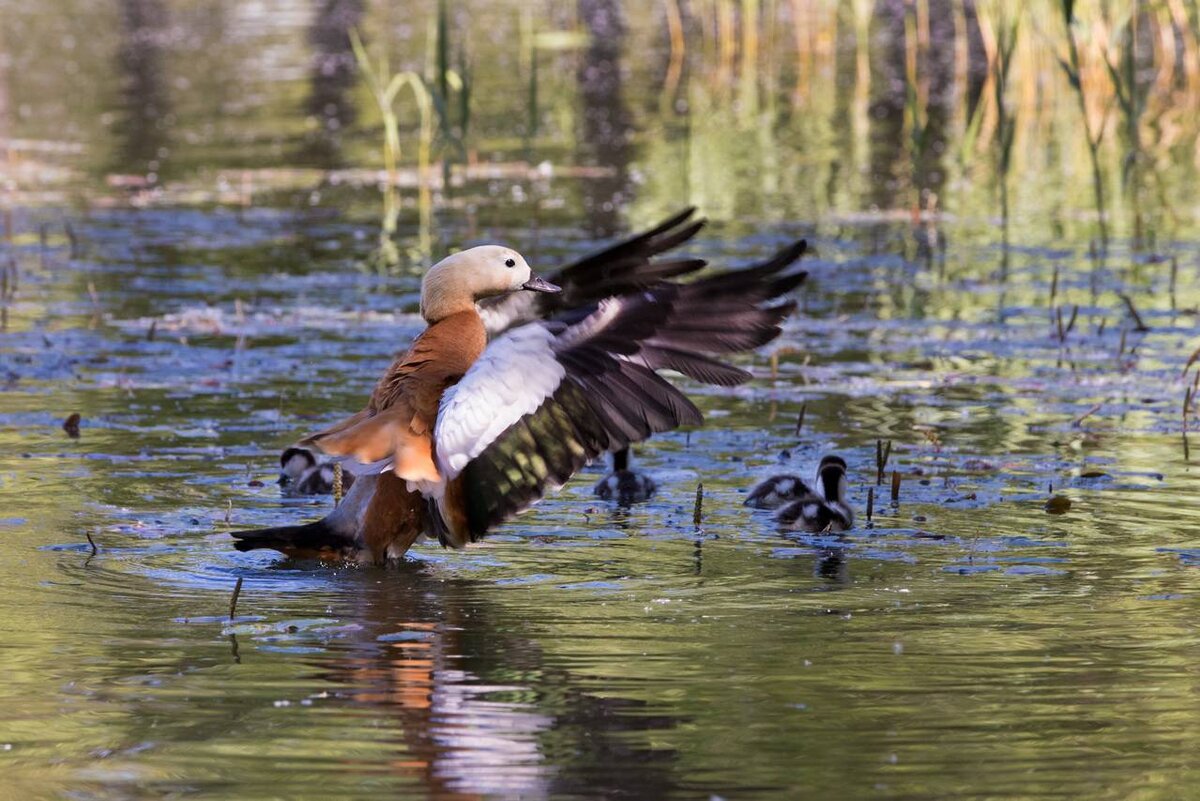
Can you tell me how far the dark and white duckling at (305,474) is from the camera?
374 inches

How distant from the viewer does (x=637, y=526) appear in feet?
29.0

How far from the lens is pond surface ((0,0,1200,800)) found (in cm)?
569

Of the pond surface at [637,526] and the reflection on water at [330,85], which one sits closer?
the pond surface at [637,526]

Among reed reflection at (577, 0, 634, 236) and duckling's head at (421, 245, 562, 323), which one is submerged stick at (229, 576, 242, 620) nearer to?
duckling's head at (421, 245, 562, 323)

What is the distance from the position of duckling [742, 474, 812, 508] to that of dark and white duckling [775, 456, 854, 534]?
0.32 feet

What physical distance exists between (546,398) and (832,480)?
1.72 m

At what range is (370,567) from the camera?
830 cm

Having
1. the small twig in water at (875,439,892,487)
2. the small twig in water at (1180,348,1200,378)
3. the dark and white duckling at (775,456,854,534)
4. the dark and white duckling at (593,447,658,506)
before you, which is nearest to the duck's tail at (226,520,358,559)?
the dark and white duckling at (593,447,658,506)

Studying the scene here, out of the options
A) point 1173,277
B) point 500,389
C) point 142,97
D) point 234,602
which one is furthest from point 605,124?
point 234,602

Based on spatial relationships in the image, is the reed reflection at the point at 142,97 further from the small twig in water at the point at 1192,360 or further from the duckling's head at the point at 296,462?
the small twig in water at the point at 1192,360

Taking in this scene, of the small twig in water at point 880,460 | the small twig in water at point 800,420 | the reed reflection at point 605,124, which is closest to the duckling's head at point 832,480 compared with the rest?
the small twig in water at point 880,460

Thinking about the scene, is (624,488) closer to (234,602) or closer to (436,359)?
(436,359)

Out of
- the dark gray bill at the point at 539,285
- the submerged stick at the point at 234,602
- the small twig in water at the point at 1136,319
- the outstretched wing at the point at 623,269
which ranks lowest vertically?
the submerged stick at the point at 234,602

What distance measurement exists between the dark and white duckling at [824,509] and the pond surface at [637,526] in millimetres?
82
